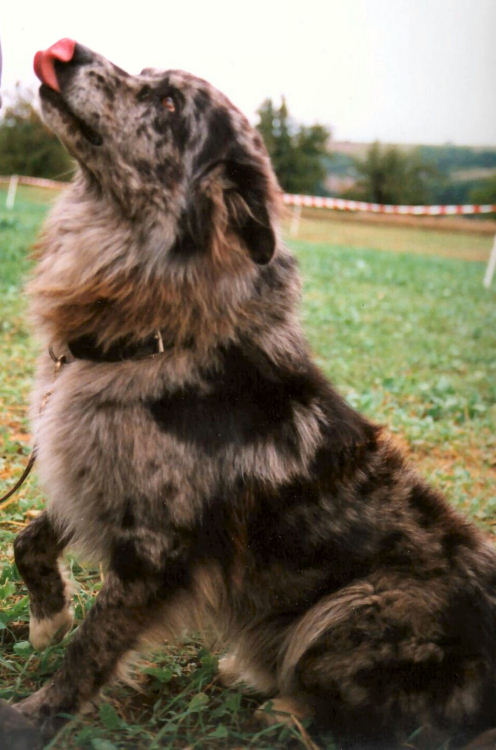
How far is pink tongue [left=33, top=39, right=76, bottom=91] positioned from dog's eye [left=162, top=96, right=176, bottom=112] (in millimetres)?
345

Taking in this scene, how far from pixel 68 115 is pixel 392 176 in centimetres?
1133

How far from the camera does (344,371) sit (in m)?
7.09

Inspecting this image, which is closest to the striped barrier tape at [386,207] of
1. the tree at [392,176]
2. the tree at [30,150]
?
the tree at [392,176]

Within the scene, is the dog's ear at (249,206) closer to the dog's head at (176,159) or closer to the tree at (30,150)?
the dog's head at (176,159)

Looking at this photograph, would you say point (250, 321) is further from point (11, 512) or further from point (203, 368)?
point (11, 512)

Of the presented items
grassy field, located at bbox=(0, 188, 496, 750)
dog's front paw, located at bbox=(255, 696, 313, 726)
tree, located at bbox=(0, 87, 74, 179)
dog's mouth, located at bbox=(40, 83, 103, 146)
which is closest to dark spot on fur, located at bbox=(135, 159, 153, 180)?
dog's mouth, located at bbox=(40, 83, 103, 146)

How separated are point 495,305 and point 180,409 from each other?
10612 millimetres

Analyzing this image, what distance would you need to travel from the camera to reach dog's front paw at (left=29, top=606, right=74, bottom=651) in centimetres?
288

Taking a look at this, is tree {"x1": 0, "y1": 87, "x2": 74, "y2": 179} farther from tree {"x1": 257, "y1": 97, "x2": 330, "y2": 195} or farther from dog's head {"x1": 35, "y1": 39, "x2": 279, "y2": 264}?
dog's head {"x1": 35, "y1": 39, "x2": 279, "y2": 264}

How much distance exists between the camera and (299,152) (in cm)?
965

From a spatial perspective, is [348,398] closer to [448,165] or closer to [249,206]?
[448,165]

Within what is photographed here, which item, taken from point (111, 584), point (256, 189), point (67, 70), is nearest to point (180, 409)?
point (111, 584)

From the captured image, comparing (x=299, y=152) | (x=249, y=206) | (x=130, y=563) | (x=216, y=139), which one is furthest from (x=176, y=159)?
(x=299, y=152)

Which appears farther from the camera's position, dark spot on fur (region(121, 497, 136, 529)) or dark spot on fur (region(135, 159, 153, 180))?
dark spot on fur (region(135, 159, 153, 180))
